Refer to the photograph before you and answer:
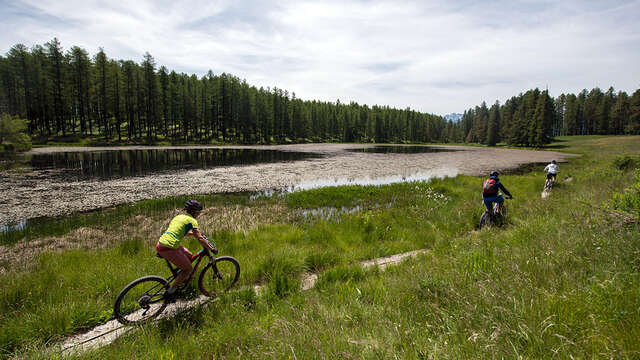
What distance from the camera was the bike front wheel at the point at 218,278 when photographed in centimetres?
611

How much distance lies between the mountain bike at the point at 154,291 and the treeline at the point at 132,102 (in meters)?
79.6

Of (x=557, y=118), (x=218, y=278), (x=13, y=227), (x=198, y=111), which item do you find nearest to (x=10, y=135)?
(x=198, y=111)

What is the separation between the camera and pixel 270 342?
11.5 feet

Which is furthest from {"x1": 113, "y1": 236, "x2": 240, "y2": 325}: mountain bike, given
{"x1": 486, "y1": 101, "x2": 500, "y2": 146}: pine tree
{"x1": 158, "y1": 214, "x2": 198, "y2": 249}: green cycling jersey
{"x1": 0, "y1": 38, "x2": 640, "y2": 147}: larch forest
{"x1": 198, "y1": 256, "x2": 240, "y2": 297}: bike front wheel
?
{"x1": 486, "y1": 101, "x2": 500, "y2": 146}: pine tree

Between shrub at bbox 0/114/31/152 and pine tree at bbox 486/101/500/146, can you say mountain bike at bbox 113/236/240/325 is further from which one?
pine tree at bbox 486/101/500/146

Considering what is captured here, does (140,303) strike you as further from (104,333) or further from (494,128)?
(494,128)

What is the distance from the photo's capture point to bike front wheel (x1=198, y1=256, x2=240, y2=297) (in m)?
6.11

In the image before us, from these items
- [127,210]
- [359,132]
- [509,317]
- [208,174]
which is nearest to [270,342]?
[509,317]

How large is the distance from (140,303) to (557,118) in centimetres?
14430

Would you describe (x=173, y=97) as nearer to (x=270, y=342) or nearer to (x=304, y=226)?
(x=304, y=226)

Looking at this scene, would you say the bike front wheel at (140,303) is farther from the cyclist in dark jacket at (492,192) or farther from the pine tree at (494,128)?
the pine tree at (494,128)

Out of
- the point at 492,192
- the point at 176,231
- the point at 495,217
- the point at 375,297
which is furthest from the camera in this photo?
the point at 495,217

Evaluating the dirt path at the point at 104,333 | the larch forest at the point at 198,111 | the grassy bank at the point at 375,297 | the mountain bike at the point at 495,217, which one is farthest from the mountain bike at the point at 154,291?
the larch forest at the point at 198,111

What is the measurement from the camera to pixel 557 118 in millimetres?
104875
